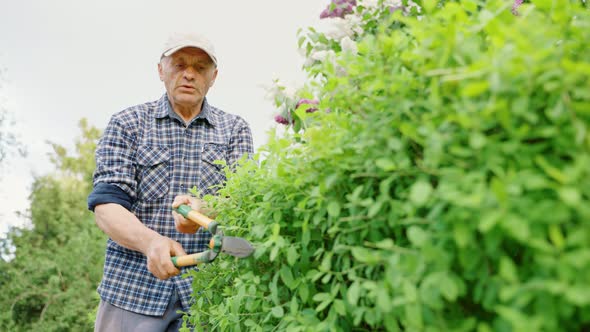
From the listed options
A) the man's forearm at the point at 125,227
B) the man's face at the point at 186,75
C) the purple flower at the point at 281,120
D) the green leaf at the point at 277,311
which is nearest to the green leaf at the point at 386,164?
the green leaf at the point at 277,311

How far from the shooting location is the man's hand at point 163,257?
2.31 metres

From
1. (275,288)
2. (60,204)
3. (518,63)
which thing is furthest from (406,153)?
(60,204)

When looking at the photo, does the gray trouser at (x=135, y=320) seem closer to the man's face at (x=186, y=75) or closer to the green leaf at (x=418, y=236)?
the man's face at (x=186, y=75)

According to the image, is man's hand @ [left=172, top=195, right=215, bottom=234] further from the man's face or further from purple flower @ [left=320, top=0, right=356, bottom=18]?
purple flower @ [left=320, top=0, right=356, bottom=18]

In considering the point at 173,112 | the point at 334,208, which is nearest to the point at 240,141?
the point at 173,112

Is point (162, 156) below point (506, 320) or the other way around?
the other way around

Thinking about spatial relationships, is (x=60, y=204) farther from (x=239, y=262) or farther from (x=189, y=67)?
(x=239, y=262)

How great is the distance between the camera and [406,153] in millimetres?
1190

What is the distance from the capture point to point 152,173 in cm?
306

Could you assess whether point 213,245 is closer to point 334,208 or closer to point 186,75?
point 334,208

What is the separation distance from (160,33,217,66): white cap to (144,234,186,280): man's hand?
129 centimetres

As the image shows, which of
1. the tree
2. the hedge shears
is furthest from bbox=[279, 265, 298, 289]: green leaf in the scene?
the tree

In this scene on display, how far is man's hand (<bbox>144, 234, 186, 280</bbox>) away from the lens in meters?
2.31

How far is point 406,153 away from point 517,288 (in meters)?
0.40
